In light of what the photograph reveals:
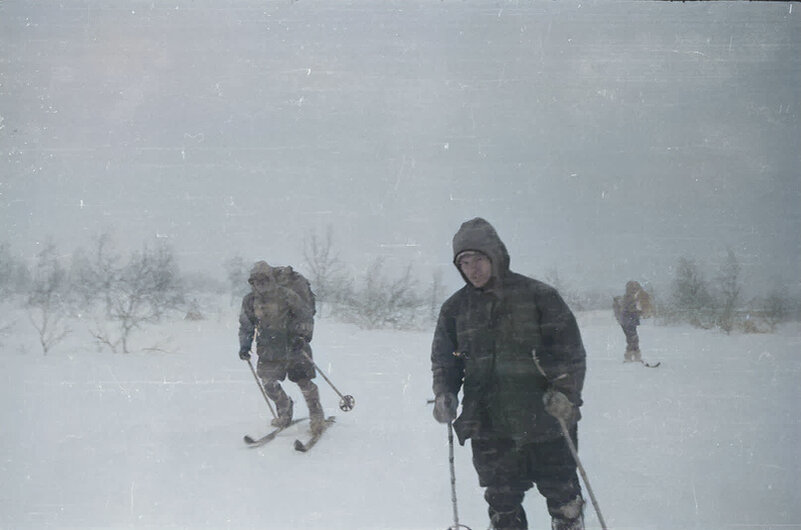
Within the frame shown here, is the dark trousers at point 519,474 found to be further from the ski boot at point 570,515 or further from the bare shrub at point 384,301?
the bare shrub at point 384,301

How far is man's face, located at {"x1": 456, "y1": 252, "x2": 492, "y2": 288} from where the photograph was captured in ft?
7.03

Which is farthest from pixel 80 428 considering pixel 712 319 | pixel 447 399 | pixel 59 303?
pixel 712 319

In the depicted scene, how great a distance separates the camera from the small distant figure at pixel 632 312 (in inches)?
235

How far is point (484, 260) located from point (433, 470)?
1.74m

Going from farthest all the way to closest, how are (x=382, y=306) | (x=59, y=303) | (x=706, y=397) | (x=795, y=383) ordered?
(x=382, y=306), (x=59, y=303), (x=706, y=397), (x=795, y=383)

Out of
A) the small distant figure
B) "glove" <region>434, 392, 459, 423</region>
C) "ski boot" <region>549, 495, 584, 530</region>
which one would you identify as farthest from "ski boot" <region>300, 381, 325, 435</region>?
the small distant figure

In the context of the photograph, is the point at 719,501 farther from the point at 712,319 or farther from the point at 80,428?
the point at 80,428

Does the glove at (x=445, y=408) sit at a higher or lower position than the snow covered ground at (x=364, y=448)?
higher

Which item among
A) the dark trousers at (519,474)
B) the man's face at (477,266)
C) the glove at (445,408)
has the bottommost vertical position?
the dark trousers at (519,474)

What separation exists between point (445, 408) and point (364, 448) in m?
1.73

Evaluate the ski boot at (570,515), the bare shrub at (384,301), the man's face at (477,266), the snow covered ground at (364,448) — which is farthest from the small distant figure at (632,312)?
the man's face at (477,266)

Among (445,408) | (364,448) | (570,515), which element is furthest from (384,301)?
(570,515)

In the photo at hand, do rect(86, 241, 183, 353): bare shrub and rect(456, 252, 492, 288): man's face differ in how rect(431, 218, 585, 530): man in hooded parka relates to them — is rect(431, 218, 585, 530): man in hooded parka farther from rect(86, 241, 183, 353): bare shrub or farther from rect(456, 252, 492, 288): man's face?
rect(86, 241, 183, 353): bare shrub

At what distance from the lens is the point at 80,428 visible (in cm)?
410
